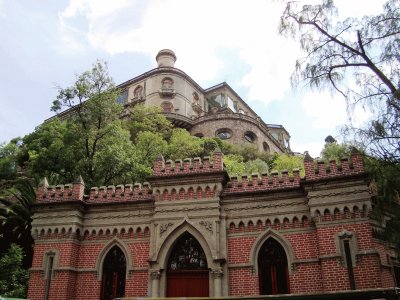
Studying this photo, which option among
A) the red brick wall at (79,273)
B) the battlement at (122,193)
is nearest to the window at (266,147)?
the battlement at (122,193)

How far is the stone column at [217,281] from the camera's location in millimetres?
13427

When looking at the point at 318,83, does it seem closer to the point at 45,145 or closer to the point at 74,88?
the point at 74,88

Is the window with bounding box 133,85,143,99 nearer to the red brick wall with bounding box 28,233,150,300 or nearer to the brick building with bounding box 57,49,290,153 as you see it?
the brick building with bounding box 57,49,290,153

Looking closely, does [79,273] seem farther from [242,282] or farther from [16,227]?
[16,227]

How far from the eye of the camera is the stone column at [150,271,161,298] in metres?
14.0

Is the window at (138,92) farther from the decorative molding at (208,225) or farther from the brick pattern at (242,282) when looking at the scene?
the brick pattern at (242,282)

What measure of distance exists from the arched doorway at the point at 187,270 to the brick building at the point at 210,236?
0.12ft

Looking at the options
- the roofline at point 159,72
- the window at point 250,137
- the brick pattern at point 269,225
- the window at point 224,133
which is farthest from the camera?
the roofline at point 159,72

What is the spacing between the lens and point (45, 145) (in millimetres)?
27406

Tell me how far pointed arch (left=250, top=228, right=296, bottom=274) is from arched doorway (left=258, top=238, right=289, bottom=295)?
0.20m

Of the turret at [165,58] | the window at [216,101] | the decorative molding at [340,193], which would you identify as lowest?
the decorative molding at [340,193]

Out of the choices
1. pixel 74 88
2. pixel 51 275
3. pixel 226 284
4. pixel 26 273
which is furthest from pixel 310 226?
pixel 74 88

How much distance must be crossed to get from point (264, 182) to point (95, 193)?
705cm

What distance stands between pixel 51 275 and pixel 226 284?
6.83 metres
